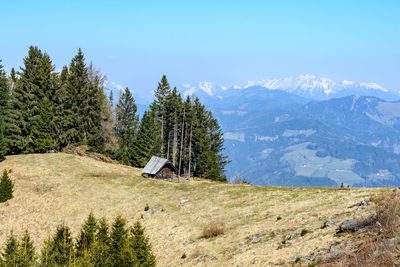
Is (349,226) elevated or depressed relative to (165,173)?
depressed

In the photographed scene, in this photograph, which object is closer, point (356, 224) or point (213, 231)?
point (356, 224)

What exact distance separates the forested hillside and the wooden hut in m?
11.9

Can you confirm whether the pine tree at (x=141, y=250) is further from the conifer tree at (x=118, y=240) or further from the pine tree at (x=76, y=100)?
the pine tree at (x=76, y=100)

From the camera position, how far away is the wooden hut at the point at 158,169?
58.1m

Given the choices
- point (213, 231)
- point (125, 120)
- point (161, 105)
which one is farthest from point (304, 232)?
point (125, 120)

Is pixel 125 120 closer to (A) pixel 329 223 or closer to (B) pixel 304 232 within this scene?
(B) pixel 304 232

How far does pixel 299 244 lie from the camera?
20.3 m

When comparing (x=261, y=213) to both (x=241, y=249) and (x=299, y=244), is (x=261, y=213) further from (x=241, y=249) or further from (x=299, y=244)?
(x=299, y=244)

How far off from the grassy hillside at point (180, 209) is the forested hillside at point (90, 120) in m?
6.70

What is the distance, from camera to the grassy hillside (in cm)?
2272

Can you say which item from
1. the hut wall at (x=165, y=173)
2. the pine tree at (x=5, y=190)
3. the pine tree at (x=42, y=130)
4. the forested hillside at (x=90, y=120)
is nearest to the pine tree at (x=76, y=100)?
the forested hillside at (x=90, y=120)

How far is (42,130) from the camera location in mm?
62750

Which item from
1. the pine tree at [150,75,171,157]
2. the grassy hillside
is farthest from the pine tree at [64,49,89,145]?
the pine tree at [150,75,171,157]

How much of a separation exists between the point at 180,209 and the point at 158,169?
20473mm
